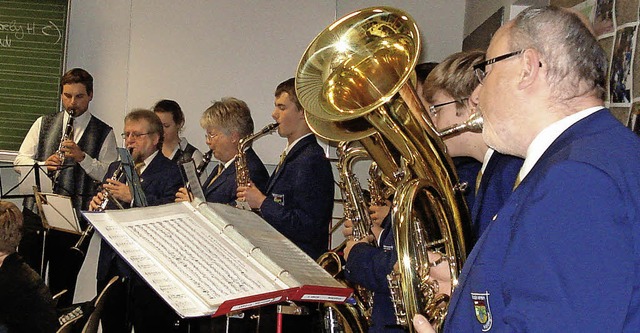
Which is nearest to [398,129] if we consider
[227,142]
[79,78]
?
[227,142]

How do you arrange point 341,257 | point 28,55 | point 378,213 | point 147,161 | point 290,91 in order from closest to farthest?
point 378,213 → point 341,257 → point 290,91 → point 147,161 → point 28,55

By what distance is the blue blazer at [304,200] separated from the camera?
12.0ft

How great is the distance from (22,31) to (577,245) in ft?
18.5

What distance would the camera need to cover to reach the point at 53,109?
20.2ft

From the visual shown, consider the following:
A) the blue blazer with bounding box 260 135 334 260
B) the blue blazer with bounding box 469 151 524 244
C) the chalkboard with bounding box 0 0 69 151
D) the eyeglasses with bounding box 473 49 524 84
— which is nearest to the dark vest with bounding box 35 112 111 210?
the chalkboard with bounding box 0 0 69 151

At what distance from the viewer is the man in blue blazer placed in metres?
3.66

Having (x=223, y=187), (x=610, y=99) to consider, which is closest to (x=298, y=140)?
(x=223, y=187)

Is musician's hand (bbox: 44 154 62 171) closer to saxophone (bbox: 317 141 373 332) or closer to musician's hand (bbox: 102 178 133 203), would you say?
musician's hand (bbox: 102 178 133 203)

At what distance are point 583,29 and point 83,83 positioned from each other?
455 centimetres

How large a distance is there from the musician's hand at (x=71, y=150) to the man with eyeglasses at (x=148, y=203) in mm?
451

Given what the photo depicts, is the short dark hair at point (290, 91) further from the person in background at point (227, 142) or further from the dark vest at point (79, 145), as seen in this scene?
the dark vest at point (79, 145)

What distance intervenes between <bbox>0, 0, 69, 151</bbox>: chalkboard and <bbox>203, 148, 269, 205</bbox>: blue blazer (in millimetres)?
2423

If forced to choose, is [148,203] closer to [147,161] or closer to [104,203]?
[104,203]

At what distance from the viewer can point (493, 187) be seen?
81.4 inches
